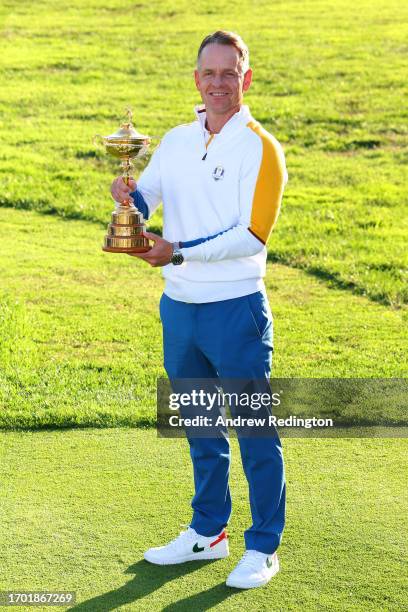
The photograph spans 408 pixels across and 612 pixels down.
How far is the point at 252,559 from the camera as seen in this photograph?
18.7 ft

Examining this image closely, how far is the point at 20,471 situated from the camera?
6965 mm

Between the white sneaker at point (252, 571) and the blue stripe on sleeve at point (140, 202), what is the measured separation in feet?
5.14

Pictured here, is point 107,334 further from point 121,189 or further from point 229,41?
point 229,41

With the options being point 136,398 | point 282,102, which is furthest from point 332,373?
point 282,102

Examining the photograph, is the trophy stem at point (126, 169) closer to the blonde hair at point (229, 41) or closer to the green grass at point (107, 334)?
the blonde hair at point (229, 41)

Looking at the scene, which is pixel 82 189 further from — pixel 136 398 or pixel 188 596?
pixel 188 596

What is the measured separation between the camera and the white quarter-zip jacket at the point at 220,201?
5.39m

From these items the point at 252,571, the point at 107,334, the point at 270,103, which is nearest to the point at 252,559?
the point at 252,571

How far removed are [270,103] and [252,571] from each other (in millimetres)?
13157

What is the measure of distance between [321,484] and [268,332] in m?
1.44

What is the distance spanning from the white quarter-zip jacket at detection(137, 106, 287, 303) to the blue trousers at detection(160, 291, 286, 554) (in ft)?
0.26

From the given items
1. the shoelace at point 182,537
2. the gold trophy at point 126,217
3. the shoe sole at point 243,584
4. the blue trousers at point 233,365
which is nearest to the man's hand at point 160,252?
the gold trophy at point 126,217

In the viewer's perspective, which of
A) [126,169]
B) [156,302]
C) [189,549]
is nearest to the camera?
[126,169]

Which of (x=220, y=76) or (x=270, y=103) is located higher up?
(x=220, y=76)
